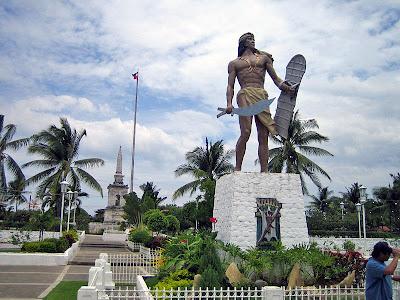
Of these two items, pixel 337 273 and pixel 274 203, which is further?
pixel 274 203

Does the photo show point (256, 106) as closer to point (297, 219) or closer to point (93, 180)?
point (297, 219)

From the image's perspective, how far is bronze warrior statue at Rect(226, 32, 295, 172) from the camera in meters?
11.7

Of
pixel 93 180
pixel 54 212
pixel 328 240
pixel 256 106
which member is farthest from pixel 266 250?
pixel 54 212

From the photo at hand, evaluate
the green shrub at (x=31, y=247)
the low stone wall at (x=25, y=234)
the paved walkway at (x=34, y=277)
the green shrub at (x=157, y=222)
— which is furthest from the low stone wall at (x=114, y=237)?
the paved walkway at (x=34, y=277)

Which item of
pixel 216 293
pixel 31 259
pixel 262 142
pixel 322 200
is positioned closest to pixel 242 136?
pixel 262 142

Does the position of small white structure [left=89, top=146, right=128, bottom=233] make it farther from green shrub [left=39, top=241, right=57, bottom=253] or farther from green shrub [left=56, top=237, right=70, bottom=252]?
green shrub [left=39, top=241, right=57, bottom=253]

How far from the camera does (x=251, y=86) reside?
38.9 ft

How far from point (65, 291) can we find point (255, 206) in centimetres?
564

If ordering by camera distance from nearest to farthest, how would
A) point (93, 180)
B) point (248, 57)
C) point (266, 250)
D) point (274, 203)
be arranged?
point (266, 250) < point (274, 203) < point (248, 57) < point (93, 180)

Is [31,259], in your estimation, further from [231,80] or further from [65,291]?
[231,80]

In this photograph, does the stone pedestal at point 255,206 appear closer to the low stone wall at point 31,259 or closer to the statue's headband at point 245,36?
the statue's headband at point 245,36

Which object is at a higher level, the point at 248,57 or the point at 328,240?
the point at 248,57

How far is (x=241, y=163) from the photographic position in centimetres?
1177

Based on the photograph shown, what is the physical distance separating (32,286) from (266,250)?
7.10m
